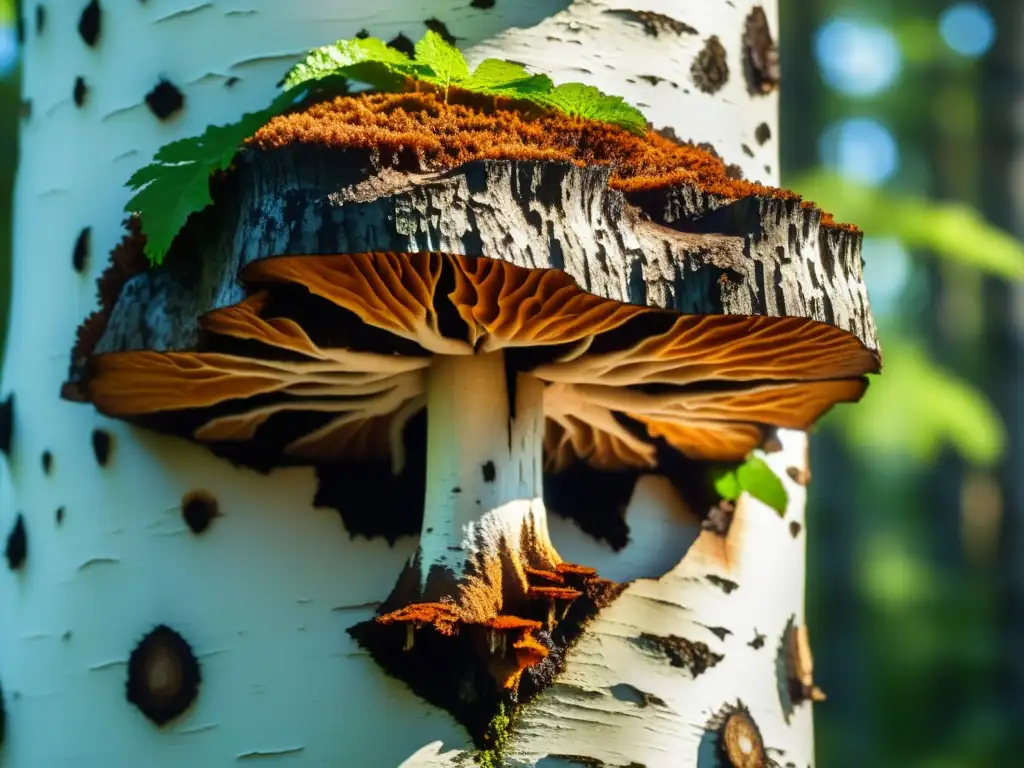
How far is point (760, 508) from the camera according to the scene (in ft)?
8.40

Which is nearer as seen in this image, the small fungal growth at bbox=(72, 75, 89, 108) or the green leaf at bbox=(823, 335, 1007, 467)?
the small fungal growth at bbox=(72, 75, 89, 108)

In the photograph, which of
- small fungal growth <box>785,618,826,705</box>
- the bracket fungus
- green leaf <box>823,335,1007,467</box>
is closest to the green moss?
the bracket fungus

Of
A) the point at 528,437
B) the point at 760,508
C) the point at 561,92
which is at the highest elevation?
the point at 561,92

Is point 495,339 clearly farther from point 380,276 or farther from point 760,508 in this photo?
point 760,508

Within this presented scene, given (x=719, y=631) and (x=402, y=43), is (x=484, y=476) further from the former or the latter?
(x=402, y=43)

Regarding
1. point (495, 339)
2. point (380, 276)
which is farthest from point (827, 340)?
point (380, 276)

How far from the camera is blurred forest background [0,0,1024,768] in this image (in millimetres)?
10359

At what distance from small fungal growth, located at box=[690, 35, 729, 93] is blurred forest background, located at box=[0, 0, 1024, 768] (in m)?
5.19

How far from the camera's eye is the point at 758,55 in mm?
2684

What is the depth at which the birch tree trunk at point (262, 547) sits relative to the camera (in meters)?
2.13

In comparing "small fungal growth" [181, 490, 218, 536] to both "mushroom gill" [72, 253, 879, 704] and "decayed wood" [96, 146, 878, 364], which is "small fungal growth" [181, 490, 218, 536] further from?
"decayed wood" [96, 146, 878, 364]

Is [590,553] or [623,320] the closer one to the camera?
[623,320]

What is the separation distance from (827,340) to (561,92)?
1.95 feet

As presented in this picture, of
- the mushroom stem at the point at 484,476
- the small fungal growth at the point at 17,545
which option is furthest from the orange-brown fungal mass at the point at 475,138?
the small fungal growth at the point at 17,545
